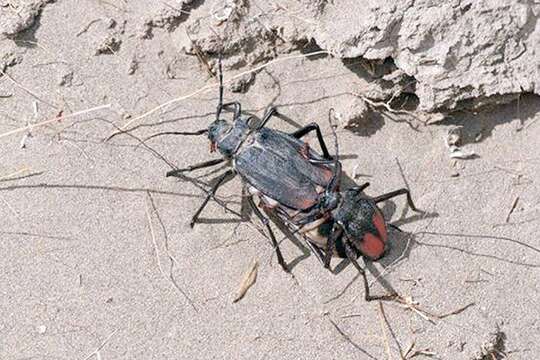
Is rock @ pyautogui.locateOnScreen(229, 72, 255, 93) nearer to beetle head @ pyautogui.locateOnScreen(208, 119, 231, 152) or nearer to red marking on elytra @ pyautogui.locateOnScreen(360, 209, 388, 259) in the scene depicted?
beetle head @ pyautogui.locateOnScreen(208, 119, 231, 152)

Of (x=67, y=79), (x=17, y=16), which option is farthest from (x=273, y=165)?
(x=17, y=16)

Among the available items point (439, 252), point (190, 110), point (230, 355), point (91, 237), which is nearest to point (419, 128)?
point (439, 252)

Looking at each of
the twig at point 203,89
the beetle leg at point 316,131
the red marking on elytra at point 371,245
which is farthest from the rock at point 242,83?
the red marking on elytra at point 371,245

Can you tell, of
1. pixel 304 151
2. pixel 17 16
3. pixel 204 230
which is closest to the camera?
pixel 304 151

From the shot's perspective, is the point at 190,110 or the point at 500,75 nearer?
the point at 500,75

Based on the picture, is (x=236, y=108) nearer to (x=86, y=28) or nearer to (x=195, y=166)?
(x=195, y=166)

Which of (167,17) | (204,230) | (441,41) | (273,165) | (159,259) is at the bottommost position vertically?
(159,259)

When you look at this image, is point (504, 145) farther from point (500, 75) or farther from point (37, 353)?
point (37, 353)
